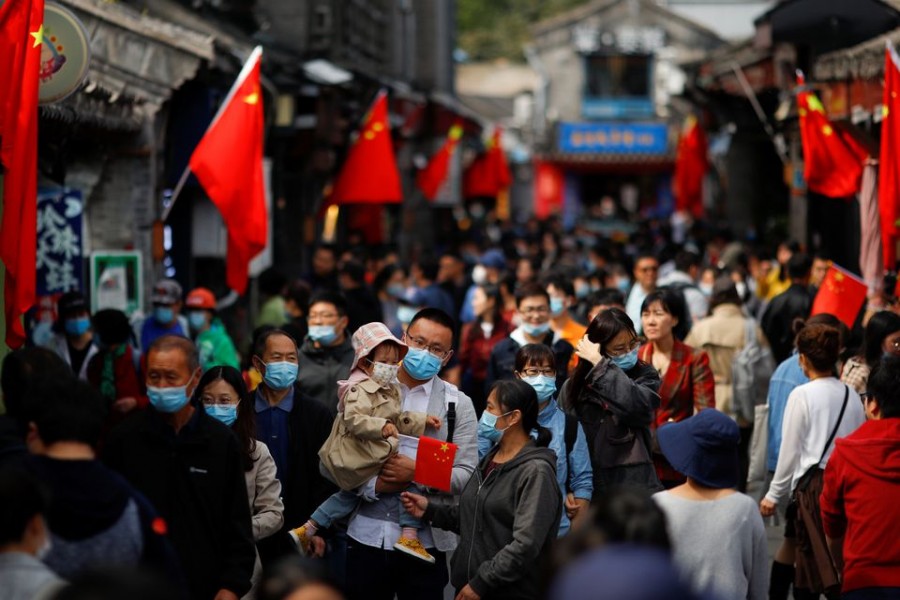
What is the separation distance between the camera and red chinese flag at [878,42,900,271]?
10852 mm

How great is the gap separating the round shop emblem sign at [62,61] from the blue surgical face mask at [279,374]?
275cm

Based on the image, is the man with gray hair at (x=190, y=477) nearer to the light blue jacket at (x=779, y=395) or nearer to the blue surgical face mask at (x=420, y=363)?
the blue surgical face mask at (x=420, y=363)

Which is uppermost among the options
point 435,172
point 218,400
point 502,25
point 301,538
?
point 502,25

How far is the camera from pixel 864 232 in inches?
479

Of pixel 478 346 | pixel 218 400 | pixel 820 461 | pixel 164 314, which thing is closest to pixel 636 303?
pixel 478 346

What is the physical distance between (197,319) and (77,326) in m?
1.65

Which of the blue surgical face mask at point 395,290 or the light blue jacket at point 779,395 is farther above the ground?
the blue surgical face mask at point 395,290

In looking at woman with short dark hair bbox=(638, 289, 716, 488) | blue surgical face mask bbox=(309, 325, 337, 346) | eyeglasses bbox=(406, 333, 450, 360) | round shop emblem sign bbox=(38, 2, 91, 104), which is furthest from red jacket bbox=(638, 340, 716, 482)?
round shop emblem sign bbox=(38, 2, 91, 104)

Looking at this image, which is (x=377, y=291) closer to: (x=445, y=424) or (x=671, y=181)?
(x=445, y=424)

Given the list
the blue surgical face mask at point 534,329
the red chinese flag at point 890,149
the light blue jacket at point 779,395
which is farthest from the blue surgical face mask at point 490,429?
the red chinese flag at point 890,149

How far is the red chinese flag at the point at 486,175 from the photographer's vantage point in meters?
36.5

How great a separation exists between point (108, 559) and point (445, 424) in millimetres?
2646

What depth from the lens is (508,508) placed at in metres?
6.27

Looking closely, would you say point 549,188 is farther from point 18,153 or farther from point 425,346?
point 425,346
